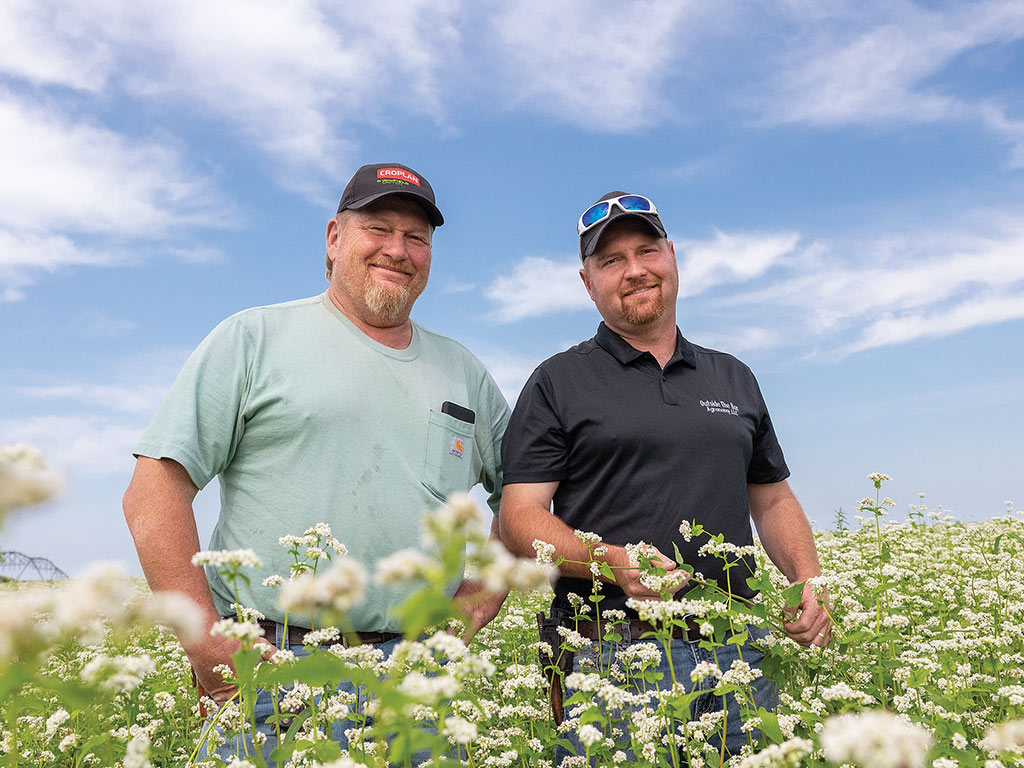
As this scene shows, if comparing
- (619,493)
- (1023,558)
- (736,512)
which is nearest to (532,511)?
(619,493)

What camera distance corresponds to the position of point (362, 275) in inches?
188

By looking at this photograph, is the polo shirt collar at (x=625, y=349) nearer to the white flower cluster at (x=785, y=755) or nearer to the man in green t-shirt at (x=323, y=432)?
A: the man in green t-shirt at (x=323, y=432)

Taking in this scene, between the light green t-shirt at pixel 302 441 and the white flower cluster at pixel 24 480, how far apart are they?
231 centimetres

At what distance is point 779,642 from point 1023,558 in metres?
5.48

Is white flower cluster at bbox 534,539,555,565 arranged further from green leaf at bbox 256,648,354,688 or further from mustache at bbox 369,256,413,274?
mustache at bbox 369,256,413,274

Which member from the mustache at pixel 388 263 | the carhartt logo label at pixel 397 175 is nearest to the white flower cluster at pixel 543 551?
the mustache at pixel 388 263

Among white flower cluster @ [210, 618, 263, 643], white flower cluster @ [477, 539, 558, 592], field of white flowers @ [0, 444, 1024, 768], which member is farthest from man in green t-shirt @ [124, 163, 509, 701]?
white flower cluster @ [477, 539, 558, 592]

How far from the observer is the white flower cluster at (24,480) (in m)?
1.47

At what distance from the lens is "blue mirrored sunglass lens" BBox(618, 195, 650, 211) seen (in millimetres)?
5121

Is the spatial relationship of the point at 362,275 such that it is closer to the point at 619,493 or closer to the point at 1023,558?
the point at 619,493

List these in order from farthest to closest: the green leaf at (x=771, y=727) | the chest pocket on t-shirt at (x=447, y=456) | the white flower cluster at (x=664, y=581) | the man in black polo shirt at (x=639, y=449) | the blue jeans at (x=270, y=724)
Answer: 1. the chest pocket on t-shirt at (x=447, y=456)
2. the man in black polo shirt at (x=639, y=449)
3. the blue jeans at (x=270, y=724)
4. the white flower cluster at (x=664, y=581)
5. the green leaf at (x=771, y=727)

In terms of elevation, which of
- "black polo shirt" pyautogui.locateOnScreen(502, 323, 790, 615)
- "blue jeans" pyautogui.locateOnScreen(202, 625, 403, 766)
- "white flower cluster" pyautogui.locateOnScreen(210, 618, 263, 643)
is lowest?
"blue jeans" pyautogui.locateOnScreen(202, 625, 403, 766)

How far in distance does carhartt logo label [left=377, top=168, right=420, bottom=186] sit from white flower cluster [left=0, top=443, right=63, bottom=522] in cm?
354

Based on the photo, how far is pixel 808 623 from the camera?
4070 mm
